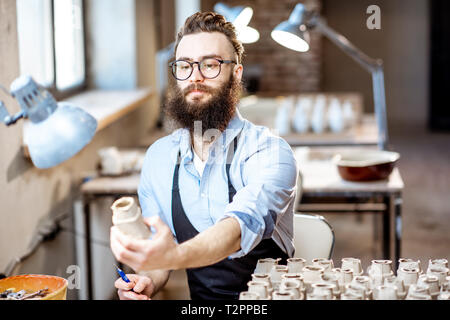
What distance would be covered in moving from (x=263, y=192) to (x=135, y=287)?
41 cm

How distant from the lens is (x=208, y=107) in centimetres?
169

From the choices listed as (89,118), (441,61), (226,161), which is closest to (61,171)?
(226,161)

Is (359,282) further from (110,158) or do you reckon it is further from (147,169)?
(110,158)

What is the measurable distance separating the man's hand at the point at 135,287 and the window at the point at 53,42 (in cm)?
145

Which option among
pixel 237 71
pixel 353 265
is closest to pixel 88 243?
pixel 237 71

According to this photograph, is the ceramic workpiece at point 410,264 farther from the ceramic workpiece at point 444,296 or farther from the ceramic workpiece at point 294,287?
the ceramic workpiece at point 294,287

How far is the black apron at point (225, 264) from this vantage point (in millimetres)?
1821

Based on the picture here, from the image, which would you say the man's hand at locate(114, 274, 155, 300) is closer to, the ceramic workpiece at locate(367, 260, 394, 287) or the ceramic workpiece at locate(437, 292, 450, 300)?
the ceramic workpiece at locate(367, 260, 394, 287)

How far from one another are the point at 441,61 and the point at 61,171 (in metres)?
7.25

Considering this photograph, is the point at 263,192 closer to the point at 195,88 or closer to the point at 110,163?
the point at 195,88

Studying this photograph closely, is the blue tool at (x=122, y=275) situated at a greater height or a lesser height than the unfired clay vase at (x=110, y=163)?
greater

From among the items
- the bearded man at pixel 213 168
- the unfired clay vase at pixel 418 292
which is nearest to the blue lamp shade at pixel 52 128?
the bearded man at pixel 213 168

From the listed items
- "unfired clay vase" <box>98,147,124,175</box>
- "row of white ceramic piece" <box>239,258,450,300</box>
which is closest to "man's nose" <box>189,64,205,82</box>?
"row of white ceramic piece" <box>239,258,450,300</box>

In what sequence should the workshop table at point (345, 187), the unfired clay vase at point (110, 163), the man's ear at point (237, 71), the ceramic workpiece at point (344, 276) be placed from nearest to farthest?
1. the ceramic workpiece at point (344, 276)
2. the man's ear at point (237, 71)
3. the workshop table at point (345, 187)
4. the unfired clay vase at point (110, 163)
